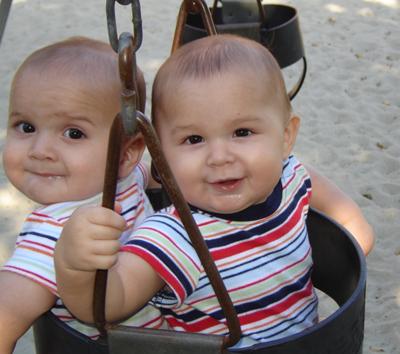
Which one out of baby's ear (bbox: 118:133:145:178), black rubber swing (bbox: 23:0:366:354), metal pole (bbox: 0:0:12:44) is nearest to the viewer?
black rubber swing (bbox: 23:0:366:354)

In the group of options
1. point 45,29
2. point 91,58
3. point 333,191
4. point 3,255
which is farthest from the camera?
point 45,29

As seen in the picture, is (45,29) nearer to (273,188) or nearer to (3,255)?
(3,255)

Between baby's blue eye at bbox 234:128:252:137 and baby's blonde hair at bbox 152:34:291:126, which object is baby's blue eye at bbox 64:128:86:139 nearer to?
baby's blonde hair at bbox 152:34:291:126

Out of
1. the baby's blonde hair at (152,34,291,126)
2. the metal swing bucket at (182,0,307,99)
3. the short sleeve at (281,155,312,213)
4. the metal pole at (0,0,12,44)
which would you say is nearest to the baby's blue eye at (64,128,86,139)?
the baby's blonde hair at (152,34,291,126)

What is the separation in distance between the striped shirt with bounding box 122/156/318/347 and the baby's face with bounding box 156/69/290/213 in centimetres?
6

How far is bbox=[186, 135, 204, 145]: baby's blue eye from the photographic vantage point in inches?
40.6

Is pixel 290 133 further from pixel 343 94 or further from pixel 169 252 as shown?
pixel 343 94

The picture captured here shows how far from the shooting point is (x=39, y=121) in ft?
3.50

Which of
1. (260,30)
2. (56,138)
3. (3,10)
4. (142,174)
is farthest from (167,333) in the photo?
(260,30)

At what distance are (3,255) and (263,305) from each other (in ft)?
4.09

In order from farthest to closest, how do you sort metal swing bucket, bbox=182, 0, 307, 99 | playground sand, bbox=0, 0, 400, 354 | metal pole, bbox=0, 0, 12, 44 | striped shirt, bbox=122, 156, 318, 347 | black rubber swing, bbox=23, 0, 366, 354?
playground sand, bbox=0, 0, 400, 354 → metal swing bucket, bbox=182, 0, 307, 99 → metal pole, bbox=0, 0, 12, 44 → striped shirt, bbox=122, 156, 318, 347 → black rubber swing, bbox=23, 0, 366, 354

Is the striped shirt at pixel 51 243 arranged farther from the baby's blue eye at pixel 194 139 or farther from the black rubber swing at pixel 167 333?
the baby's blue eye at pixel 194 139

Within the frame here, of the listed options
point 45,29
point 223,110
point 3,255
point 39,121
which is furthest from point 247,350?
point 45,29

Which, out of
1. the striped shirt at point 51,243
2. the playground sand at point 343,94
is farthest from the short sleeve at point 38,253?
the playground sand at point 343,94
